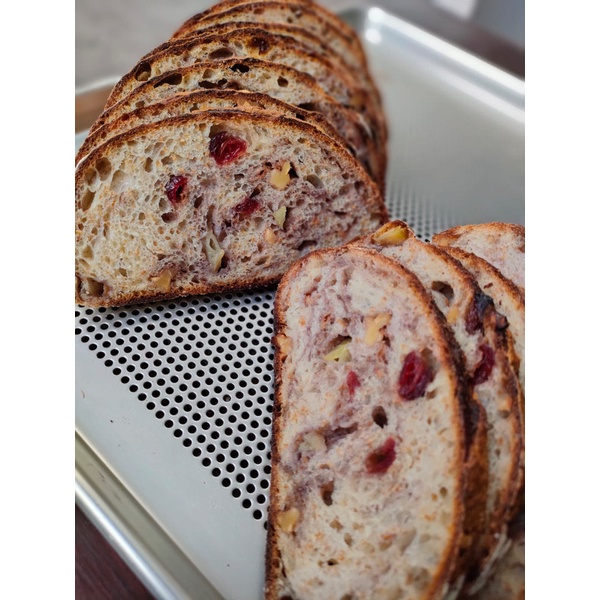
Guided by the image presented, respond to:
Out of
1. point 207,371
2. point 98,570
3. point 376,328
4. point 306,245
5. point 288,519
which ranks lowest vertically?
point 98,570

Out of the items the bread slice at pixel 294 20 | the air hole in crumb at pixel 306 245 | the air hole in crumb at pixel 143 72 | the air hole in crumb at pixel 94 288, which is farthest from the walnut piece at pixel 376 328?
the bread slice at pixel 294 20

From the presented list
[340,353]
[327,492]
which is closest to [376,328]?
[340,353]

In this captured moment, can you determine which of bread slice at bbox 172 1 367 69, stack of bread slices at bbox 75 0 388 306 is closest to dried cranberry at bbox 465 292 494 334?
stack of bread slices at bbox 75 0 388 306

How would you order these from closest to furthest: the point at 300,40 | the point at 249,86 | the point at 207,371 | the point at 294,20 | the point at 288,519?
the point at 288,519 < the point at 207,371 < the point at 249,86 < the point at 300,40 < the point at 294,20

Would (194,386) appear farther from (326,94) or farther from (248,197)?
(326,94)

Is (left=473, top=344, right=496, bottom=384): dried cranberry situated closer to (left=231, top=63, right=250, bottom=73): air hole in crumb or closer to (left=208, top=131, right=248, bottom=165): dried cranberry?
(left=208, top=131, right=248, bottom=165): dried cranberry

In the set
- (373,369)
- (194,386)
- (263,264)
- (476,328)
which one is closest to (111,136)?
(263,264)

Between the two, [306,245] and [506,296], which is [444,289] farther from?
[306,245]
